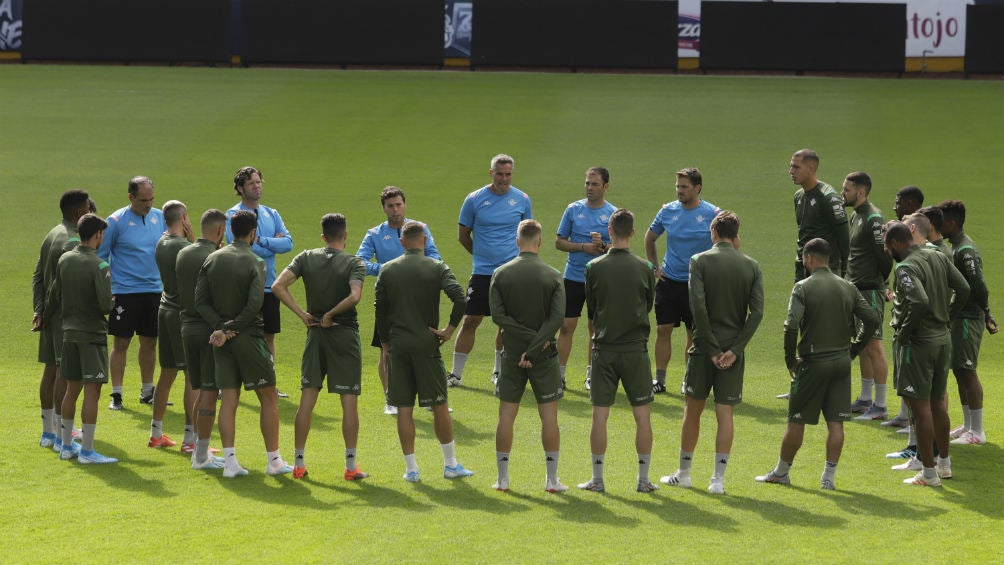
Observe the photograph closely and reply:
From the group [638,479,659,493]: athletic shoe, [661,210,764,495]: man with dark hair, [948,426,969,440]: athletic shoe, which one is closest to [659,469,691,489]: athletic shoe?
[661,210,764,495]: man with dark hair

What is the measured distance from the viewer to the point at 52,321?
9812mm

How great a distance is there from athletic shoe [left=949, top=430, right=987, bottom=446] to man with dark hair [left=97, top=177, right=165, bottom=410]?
24.0 feet

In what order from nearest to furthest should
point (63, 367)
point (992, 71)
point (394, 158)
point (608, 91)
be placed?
point (63, 367), point (394, 158), point (608, 91), point (992, 71)

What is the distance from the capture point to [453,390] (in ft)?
40.1

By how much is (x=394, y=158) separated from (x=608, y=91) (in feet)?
27.9

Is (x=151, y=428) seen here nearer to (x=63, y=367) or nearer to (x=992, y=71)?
(x=63, y=367)

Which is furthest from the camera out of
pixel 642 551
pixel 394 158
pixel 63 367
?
pixel 394 158

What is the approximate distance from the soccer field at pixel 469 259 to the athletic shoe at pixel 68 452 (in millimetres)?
225

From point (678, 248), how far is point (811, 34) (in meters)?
22.0

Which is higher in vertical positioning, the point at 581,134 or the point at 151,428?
the point at 581,134

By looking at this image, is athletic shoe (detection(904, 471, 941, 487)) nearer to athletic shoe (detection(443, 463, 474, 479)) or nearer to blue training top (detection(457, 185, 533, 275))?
athletic shoe (detection(443, 463, 474, 479))

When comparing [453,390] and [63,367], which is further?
[453,390]

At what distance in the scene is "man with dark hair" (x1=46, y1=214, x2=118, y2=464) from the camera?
30.6 ft

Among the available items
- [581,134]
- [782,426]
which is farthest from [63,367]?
[581,134]
